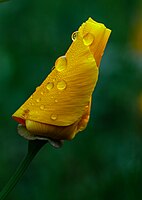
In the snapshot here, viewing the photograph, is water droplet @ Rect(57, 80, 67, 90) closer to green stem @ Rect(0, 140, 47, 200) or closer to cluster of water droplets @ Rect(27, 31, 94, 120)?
cluster of water droplets @ Rect(27, 31, 94, 120)

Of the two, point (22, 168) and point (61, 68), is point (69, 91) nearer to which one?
point (61, 68)

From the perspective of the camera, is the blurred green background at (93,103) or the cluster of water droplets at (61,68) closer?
the cluster of water droplets at (61,68)

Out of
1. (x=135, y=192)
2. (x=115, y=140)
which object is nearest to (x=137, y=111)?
(x=115, y=140)

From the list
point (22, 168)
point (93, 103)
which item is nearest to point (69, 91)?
point (22, 168)

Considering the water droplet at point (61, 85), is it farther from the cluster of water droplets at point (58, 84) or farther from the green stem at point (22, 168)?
the green stem at point (22, 168)

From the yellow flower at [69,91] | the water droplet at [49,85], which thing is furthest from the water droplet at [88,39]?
the water droplet at [49,85]
